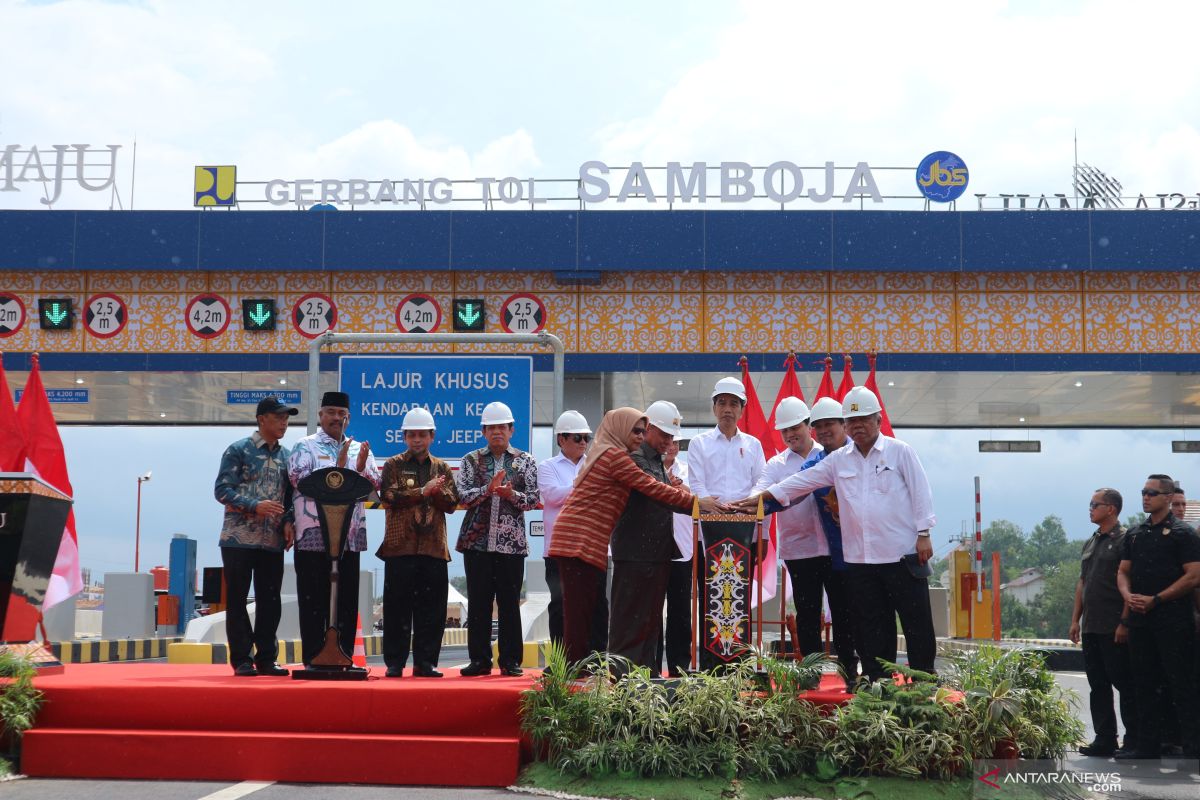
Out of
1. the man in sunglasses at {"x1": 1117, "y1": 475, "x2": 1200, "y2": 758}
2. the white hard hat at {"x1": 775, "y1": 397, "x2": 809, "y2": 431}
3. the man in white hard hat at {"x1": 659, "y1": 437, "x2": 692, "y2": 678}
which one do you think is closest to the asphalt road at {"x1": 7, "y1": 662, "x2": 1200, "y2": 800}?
the man in sunglasses at {"x1": 1117, "y1": 475, "x2": 1200, "y2": 758}

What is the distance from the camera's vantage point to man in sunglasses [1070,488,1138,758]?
7.89m

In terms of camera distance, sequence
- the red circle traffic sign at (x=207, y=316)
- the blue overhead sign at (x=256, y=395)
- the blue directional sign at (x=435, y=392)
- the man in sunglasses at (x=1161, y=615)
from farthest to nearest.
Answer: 1. the blue overhead sign at (x=256, y=395)
2. the red circle traffic sign at (x=207, y=316)
3. the blue directional sign at (x=435, y=392)
4. the man in sunglasses at (x=1161, y=615)

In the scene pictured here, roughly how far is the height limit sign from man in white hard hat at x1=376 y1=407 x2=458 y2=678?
1061cm

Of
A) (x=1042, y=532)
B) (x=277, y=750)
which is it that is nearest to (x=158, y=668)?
(x=277, y=750)

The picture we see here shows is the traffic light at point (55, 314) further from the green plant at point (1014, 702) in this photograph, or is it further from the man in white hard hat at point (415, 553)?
the green plant at point (1014, 702)

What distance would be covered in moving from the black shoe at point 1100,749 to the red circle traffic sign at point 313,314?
1301 centimetres

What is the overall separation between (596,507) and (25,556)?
346cm

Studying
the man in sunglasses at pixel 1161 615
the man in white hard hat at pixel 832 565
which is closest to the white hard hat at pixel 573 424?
the man in white hard hat at pixel 832 565

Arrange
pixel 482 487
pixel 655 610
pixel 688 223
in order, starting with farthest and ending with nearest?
pixel 688 223, pixel 482 487, pixel 655 610

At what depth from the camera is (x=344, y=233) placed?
18.2m

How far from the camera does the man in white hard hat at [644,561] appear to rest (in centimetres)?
677

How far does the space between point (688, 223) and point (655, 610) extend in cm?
1188

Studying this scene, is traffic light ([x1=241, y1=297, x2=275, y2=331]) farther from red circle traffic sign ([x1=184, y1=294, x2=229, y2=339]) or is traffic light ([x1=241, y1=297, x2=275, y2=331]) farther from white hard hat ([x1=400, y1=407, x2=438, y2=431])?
white hard hat ([x1=400, y1=407, x2=438, y2=431])

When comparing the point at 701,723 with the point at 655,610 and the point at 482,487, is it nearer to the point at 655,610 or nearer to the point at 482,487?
the point at 655,610
